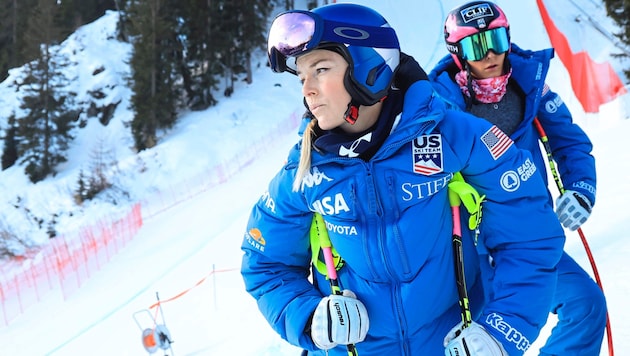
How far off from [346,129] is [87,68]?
34628 mm

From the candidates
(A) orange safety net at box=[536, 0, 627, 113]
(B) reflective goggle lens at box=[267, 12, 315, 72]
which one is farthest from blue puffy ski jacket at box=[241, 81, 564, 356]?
(A) orange safety net at box=[536, 0, 627, 113]

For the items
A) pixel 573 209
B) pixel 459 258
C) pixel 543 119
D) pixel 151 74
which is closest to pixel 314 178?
pixel 459 258

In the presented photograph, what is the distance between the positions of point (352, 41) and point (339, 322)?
85 cm

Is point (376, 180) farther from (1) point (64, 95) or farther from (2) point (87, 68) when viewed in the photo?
(2) point (87, 68)

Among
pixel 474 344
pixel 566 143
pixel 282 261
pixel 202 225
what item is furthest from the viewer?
pixel 202 225

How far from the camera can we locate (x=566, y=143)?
2.75 metres

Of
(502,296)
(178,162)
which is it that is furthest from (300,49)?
(178,162)

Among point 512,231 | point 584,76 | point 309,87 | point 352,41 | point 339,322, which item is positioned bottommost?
point 584,76

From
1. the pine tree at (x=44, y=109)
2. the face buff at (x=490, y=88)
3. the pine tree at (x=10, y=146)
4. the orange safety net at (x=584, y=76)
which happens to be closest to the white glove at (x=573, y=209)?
the face buff at (x=490, y=88)

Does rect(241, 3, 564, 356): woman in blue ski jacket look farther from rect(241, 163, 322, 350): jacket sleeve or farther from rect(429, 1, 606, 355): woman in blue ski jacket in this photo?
rect(429, 1, 606, 355): woman in blue ski jacket

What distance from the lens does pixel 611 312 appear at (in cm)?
304

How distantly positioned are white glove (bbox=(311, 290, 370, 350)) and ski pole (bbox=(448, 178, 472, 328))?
0.30 meters

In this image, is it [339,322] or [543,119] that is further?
[543,119]

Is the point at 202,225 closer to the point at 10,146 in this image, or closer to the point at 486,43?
the point at 486,43
